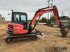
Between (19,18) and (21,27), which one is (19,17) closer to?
(19,18)

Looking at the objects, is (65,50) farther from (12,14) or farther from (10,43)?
(12,14)

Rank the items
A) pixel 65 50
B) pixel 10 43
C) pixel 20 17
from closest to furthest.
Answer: pixel 65 50 → pixel 10 43 → pixel 20 17

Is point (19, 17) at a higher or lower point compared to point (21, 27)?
higher

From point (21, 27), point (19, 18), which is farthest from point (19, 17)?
point (21, 27)

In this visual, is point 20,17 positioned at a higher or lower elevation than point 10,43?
higher

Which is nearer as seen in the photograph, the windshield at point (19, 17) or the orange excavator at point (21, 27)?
the orange excavator at point (21, 27)

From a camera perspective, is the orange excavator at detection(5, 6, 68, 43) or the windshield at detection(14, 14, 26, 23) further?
the windshield at detection(14, 14, 26, 23)

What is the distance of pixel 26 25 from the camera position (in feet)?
66.1

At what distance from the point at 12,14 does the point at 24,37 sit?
2.36 meters

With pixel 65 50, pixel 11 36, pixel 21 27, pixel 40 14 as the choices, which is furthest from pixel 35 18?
pixel 65 50

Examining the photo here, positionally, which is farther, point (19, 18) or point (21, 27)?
point (19, 18)

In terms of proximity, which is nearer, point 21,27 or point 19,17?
point 21,27

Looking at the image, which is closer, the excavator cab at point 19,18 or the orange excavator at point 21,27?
the orange excavator at point 21,27

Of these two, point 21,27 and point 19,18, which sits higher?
point 19,18
